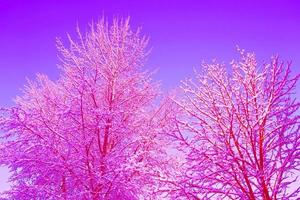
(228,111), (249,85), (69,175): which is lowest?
(69,175)

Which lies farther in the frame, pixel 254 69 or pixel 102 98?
pixel 102 98

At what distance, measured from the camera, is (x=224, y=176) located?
5.66 m

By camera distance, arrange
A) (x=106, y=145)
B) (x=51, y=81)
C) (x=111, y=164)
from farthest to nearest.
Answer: (x=51, y=81) < (x=106, y=145) < (x=111, y=164)

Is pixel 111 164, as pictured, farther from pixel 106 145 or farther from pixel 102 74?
pixel 102 74

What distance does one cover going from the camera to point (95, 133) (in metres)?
7.68

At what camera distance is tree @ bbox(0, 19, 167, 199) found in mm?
6930

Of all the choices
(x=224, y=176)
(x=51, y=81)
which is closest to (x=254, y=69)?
(x=224, y=176)

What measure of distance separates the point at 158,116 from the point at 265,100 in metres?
3.65

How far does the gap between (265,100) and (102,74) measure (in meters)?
3.92

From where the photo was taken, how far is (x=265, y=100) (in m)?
6.11

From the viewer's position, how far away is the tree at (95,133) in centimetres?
693

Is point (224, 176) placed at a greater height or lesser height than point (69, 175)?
lesser

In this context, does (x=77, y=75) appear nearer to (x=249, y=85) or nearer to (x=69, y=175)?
(x=69, y=175)

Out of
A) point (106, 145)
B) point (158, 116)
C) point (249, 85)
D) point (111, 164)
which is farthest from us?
point (158, 116)
